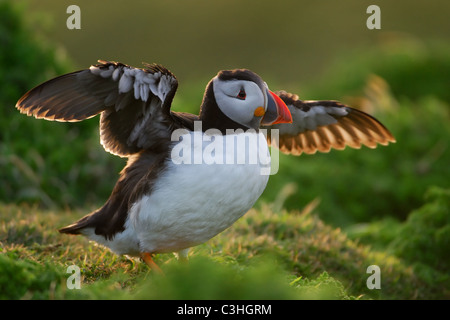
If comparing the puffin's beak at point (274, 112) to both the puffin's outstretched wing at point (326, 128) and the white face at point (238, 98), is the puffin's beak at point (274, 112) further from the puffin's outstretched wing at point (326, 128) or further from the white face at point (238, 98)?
the puffin's outstretched wing at point (326, 128)

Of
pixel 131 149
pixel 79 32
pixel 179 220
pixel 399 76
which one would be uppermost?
pixel 79 32

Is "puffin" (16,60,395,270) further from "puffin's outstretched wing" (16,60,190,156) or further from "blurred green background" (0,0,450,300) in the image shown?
"blurred green background" (0,0,450,300)

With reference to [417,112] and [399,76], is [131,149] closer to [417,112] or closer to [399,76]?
[417,112]

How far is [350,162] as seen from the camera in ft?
28.8

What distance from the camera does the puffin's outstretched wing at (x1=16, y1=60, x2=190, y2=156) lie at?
3.94m

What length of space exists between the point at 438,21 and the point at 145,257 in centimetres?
1955

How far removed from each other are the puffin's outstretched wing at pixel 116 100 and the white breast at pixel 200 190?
252mm

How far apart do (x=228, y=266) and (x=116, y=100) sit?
1284 millimetres

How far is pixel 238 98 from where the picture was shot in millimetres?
4090

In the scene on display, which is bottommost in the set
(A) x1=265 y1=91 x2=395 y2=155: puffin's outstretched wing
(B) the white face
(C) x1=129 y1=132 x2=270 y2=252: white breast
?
(C) x1=129 y1=132 x2=270 y2=252: white breast

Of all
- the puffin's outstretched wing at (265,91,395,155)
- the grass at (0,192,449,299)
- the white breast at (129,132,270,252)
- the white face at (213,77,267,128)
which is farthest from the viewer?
the puffin's outstretched wing at (265,91,395,155)

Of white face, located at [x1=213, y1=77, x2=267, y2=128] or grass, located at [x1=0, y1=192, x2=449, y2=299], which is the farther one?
white face, located at [x1=213, y1=77, x2=267, y2=128]

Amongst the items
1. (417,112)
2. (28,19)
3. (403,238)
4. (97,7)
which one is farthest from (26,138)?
(97,7)

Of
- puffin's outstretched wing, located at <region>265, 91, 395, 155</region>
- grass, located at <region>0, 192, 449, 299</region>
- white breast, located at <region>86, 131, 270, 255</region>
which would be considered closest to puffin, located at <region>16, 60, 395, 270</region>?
white breast, located at <region>86, 131, 270, 255</region>
